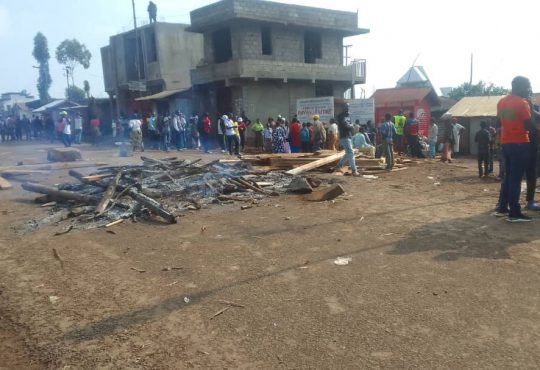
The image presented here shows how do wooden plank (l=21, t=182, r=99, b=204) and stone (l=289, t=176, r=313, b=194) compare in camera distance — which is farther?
stone (l=289, t=176, r=313, b=194)

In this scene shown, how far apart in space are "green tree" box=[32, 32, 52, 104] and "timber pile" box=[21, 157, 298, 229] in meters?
57.0

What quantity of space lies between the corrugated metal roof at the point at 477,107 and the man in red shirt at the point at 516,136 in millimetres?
15895

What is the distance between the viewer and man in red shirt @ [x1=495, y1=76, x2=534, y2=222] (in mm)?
5781

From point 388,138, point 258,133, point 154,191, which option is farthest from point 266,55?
point 154,191

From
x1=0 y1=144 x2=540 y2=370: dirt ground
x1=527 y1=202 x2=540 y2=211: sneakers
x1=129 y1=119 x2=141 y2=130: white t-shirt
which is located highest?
x1=129 y1=119 x2=141 y2=130: white t-shirt

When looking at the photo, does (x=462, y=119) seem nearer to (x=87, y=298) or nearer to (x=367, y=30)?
(x=367, y=30)

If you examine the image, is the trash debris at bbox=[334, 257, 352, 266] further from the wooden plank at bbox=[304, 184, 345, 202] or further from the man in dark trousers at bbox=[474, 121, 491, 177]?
the man in dark trousers at bbox=[474, 121, 491, 177]

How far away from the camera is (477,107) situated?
21469mm

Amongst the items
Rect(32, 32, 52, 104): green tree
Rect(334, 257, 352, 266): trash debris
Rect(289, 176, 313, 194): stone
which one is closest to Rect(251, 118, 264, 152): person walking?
Rect(289, 176, 313, 194): stone

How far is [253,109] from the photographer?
24.2 meters

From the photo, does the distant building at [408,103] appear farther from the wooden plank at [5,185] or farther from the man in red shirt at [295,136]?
the wooden plank at [5,185]

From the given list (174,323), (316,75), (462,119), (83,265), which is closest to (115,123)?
(316,75)

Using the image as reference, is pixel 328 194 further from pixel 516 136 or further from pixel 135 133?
pixel 135 133

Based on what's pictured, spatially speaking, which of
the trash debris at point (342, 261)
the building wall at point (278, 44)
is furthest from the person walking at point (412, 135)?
the trash debris at point (342, 261)
